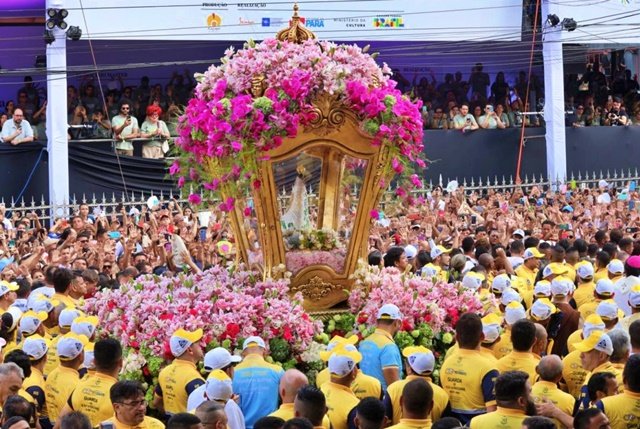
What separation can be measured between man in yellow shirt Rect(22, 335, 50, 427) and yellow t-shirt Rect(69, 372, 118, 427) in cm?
63

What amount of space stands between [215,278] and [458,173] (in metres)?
15.5

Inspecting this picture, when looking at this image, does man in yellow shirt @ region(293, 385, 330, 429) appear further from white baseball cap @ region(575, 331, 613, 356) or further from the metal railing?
the metal railing

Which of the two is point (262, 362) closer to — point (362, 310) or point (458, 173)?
point (362, 310)

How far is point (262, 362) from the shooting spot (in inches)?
408

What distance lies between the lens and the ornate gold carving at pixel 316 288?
41.8 ft

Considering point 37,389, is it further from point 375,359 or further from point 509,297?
point 509,297

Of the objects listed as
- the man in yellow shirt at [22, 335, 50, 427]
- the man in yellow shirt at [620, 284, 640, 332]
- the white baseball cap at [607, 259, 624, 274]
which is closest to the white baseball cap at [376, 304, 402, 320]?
the man in yellow shirt at [620, 284, 640, 332]

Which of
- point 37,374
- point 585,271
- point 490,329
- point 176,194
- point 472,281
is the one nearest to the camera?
point 37,374

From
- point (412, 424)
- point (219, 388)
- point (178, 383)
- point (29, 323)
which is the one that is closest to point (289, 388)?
point (219, 388)

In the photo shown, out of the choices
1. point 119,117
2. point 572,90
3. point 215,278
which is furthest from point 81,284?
point 572,90

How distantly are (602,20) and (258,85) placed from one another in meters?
19.0

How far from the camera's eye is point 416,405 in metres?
8.65

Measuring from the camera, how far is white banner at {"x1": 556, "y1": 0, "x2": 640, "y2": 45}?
95.1ft

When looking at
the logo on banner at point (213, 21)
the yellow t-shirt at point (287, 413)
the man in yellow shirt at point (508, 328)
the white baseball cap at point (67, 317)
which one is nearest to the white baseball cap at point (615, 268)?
the man in yellow shirt at point (508, 328)
